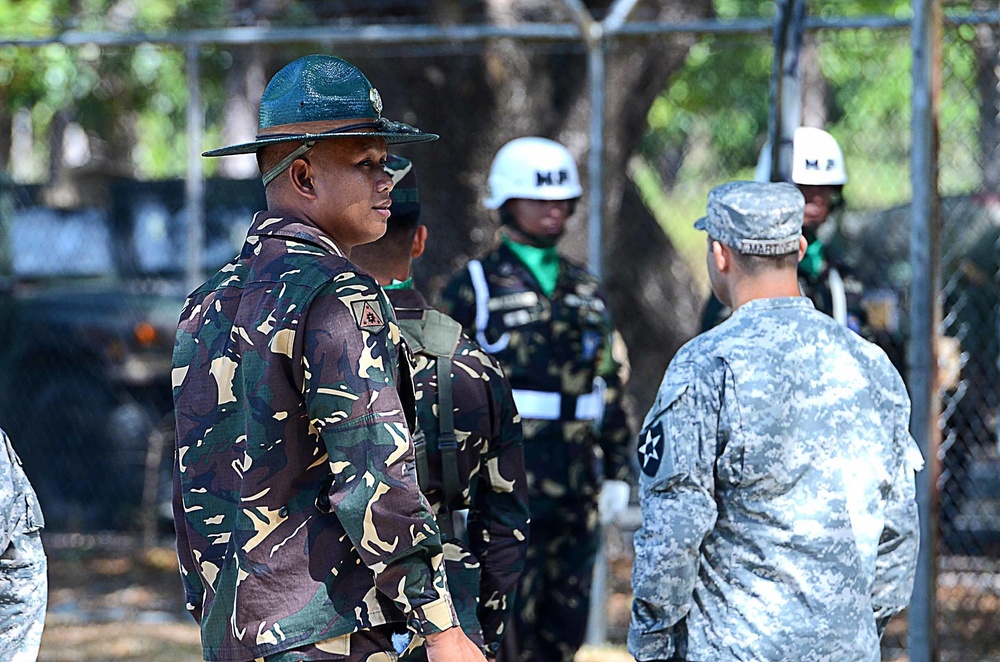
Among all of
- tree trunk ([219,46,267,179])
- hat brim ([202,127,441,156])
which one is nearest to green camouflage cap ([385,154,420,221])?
hat brim ([202,127,441,156])

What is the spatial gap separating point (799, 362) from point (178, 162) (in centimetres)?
1643

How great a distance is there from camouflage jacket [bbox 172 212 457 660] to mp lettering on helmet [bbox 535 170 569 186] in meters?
2.49

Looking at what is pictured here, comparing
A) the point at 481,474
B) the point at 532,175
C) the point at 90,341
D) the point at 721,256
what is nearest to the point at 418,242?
the point at 481,474

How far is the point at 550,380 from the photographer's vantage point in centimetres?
465

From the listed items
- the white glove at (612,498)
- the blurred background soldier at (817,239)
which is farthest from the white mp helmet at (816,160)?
the white glove at (612,498)

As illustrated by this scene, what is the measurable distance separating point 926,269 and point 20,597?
3364mm

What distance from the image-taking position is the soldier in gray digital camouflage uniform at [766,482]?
9.25 feet

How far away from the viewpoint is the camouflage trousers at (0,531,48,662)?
2639 mm

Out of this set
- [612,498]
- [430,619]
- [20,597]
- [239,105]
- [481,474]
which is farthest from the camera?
[239,105]

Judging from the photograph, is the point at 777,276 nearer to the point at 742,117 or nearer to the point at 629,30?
the point at 629,30

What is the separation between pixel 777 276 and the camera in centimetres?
295

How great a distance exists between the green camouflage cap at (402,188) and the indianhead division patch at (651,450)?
34.0 inches

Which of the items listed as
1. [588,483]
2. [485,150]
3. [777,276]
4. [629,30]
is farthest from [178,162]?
[777,276]

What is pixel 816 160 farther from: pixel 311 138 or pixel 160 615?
pixel 160 615
